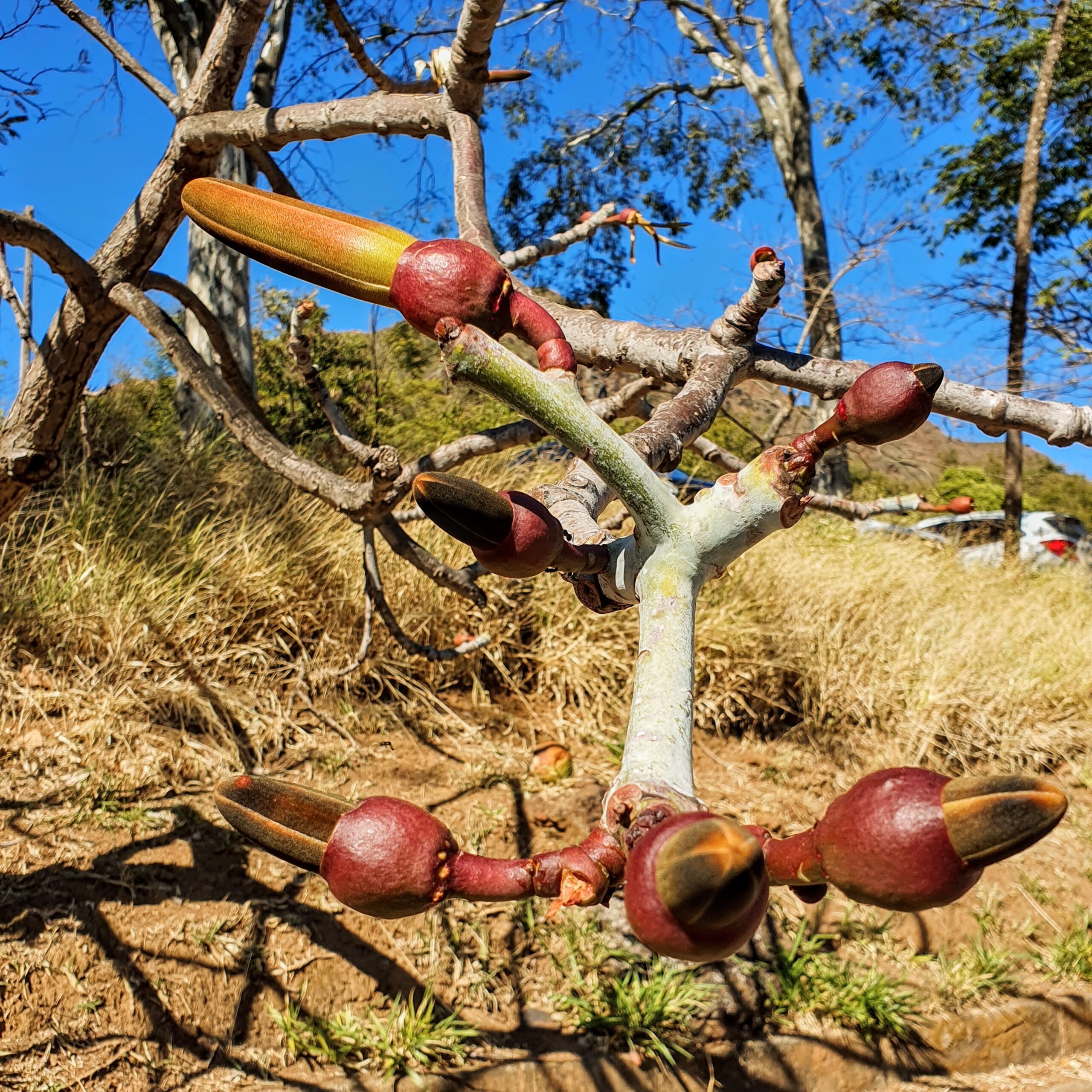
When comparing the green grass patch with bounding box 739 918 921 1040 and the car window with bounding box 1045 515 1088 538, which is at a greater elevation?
the car window with bounding box 1045 515 1088 538

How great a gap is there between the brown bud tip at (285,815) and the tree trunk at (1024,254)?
926 cm

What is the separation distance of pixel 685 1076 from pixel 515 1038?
691 mm

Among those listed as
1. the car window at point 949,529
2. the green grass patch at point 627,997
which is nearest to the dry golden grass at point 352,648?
the green grass patch at point 627,997

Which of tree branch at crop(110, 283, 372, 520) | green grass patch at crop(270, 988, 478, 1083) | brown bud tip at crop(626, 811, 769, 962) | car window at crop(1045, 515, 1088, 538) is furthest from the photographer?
car window at crop(1045, 515, 1088, 538)

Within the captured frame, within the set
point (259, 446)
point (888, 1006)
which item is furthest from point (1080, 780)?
point (259, 446)

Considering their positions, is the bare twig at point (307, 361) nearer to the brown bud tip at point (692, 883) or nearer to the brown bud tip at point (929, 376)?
the brown bud tip at point (929, 376)

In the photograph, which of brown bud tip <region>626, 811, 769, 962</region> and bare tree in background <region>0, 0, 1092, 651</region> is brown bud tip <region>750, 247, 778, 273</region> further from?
brown bud tip <region>626, 811, 769, 962</region>

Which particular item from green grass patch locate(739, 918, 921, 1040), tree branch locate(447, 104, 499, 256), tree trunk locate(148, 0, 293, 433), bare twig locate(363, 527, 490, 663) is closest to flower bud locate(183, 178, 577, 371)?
tree branch locate(447, 104, 499, 256)

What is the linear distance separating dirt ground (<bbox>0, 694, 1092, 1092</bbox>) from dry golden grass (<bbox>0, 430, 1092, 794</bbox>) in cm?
19

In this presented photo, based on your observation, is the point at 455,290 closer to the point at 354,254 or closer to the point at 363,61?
the point at 354,254

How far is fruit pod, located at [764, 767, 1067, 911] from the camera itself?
1.12 feet

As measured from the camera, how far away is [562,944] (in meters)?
3.55

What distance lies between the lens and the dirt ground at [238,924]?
2.74m

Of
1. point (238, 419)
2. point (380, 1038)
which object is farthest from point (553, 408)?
point (380, 1038)
